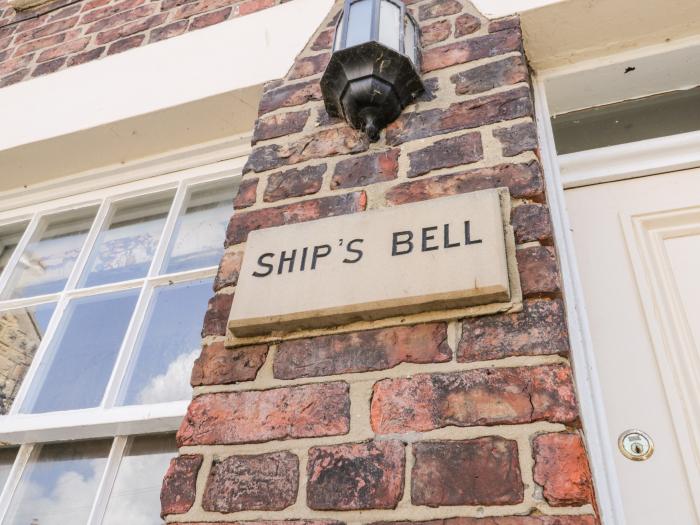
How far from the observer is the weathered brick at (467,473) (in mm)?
744

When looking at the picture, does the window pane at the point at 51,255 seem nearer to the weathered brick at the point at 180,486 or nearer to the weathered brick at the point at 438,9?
the weathered brick at the point at 180,486

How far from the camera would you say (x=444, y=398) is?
84 centimetres

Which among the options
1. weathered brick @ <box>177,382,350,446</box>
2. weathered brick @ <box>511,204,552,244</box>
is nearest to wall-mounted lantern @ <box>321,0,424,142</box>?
weathered brick @ <box>511,204,552,244</box>

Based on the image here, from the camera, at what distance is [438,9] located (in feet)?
4.88

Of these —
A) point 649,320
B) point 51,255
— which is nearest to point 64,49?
point 51,255

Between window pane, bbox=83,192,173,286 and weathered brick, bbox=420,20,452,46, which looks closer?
weathered brick, bbox=420,20,452,46

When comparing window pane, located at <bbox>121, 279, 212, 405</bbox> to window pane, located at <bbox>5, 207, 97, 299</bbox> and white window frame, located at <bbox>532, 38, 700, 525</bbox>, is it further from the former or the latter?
white window frame, located at <bbox>532, 38, 700, 525</bbox>

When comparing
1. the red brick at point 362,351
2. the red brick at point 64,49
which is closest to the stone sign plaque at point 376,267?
the red brick at point 362,351

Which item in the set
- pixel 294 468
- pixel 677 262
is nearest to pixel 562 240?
pixel 677 262

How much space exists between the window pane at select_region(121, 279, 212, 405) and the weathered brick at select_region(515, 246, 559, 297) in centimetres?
89

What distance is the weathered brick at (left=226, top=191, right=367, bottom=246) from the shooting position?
3.77 feet

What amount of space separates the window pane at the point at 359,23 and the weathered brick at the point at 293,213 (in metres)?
0.35

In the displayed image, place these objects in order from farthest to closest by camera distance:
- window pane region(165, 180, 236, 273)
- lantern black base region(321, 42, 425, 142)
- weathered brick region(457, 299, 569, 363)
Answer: window pane region(165, 180, 236, 273) → lantern black base region(321, 42, 425, 142) → weathered brick region(457, 299, 569, 363)

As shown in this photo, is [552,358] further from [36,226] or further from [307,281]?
[36,226]
